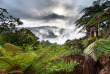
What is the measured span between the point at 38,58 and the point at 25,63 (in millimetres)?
129

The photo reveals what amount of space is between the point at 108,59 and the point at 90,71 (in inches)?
→ 7.0

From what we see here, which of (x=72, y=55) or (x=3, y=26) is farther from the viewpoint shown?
(x=3, y=26)

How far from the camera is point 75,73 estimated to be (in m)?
0.95

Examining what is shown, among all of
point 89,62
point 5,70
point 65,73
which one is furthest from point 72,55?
point 5,70

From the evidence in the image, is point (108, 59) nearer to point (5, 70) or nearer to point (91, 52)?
point (91, 52)

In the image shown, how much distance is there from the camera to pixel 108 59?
757mm

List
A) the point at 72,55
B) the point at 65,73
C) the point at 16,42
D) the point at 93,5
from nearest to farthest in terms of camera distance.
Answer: the point at 72,55 → the point at 65,73 → the point at 16,42 → the point at 93,5

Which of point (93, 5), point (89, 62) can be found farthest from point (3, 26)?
point (93, 5)

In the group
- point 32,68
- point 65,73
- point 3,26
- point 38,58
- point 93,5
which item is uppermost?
point 93,5

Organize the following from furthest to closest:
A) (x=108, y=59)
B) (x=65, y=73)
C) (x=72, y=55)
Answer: (x=65, y=73)
(x=72, y=55)
(x=108, y=59)

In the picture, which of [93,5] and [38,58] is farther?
[93,5]

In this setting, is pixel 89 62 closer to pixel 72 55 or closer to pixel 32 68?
pixel 72 55

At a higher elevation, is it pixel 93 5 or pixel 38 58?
pixel 93 5

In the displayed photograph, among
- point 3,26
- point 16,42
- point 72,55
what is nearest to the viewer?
point 72,55
